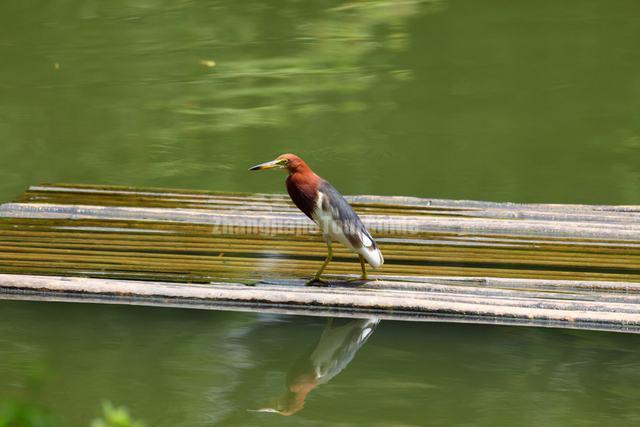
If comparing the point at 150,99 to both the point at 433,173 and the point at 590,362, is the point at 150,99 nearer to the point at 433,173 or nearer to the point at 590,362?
the point at 433,173

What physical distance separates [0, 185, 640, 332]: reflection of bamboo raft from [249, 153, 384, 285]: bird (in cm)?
16

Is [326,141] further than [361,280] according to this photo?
Yes

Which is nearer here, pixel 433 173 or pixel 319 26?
pixel 433 173

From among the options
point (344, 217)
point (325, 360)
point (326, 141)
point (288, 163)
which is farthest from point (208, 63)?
point (325, 360)

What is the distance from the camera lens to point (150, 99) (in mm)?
6750

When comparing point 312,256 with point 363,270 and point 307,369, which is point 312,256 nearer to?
point 363,270

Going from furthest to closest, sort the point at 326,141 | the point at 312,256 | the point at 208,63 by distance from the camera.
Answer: the point at 208,63
the point at 326,141
the point at 312,256

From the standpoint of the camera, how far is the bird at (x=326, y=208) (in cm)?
357

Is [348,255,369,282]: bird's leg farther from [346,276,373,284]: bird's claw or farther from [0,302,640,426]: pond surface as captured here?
[0,302,640,426]: pond surface

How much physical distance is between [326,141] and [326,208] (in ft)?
8.21

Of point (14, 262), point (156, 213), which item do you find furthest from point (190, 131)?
point (14, 262)

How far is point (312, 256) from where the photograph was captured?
4.04 metres

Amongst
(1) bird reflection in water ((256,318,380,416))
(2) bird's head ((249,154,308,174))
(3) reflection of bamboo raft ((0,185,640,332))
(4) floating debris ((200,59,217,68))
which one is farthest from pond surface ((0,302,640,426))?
(4) floating debris ((200,59,217,68))

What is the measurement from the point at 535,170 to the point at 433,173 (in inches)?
21.3
